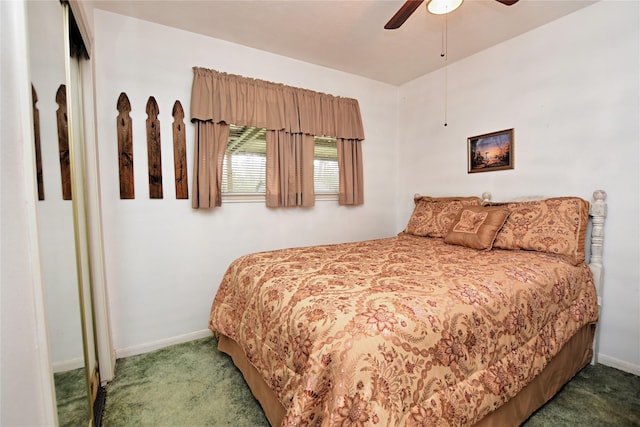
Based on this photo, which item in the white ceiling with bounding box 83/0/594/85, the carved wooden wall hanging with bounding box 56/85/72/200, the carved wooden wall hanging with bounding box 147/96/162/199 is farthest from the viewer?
the carved wooden wall hanging with bounding box 147/96/162/199

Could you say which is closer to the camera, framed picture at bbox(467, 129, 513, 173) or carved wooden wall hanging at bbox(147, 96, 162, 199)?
carved wooden wall hanging at bbox(147, 96, 162, 199)

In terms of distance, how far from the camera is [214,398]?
1.66 meters

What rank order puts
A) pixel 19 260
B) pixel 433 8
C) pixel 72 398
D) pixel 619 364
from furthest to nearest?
pixel 619 364 → pixel 433 8 → pixel 72 398 → pixel 19 260

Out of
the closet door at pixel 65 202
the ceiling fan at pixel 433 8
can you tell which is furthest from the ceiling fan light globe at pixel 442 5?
the closet door at pixel 65 202

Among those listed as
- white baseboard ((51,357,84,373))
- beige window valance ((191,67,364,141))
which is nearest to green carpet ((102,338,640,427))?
white baseboard ((51,357,84,373))

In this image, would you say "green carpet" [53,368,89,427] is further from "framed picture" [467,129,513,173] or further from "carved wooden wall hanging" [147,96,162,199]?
"framed picture" [467,129,513,173]

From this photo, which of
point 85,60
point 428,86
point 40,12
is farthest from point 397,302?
point 428,86

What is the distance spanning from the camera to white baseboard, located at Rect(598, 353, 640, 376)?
193cm

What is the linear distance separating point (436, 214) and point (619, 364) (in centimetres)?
164

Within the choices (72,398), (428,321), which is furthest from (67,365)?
(428,321)

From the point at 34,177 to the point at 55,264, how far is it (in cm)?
41

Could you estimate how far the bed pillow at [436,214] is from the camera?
2666 millimetres

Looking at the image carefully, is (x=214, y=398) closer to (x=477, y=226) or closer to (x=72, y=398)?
(x=72, y=398)

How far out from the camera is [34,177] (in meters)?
0.73
